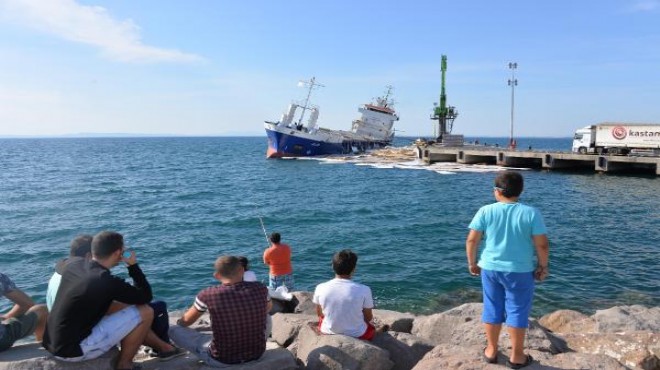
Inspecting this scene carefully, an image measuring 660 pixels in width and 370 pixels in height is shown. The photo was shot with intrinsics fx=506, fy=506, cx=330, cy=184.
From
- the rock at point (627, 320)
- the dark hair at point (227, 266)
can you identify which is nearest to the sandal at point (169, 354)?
the dark hair at point (227, 266)

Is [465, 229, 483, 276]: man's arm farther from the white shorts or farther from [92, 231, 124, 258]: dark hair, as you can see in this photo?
[92, 231, 124, 258]: dark hair

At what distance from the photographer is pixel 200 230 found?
19516 mm

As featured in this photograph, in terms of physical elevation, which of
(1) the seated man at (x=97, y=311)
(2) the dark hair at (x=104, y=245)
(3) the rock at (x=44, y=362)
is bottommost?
(3) the rock at (x=44, y=362)

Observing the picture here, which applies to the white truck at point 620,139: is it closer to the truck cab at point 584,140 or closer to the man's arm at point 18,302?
the truck cab at point 584,140

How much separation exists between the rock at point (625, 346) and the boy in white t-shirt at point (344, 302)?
2691mm

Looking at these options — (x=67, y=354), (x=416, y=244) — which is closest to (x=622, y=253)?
(x=416, y=244)

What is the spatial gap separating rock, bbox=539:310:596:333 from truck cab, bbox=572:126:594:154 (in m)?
38.1

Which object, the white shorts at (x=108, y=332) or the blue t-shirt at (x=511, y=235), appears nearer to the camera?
the white shorts at (x=108, y=332)

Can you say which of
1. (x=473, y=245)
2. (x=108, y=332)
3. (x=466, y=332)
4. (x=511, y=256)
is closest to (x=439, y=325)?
(x=466, y=332)

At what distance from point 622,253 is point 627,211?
9.05 meters

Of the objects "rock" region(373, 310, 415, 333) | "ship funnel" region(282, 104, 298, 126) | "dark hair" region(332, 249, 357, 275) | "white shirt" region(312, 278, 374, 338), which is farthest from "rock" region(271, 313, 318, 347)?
"ship funnel" region(282, 104, 298, 126)

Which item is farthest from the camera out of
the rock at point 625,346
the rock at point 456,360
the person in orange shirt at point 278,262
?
the person in orange shirt at point 278,262

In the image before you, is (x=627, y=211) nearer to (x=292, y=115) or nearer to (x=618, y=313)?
(x=618, y=313)

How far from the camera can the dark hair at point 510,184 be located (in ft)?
14.6
